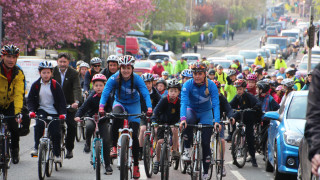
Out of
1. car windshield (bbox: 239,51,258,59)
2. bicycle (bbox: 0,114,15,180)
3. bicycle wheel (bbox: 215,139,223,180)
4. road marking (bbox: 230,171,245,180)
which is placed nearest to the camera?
bicycle (bbox: 0,114,15,180)

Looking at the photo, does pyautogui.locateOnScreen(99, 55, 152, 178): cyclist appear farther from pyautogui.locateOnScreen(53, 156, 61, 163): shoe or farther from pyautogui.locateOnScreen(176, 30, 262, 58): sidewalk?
pyautogui.locateOnScreen(176, 30, 262, 58): sidewalk

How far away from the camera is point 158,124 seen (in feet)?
32.7

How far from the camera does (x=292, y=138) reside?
9289 millimetres

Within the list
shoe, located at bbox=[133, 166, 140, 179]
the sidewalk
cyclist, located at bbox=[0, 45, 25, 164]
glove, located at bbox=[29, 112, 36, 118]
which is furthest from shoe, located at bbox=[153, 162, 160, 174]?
the sidewalk

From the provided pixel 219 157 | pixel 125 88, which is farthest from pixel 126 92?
pixel 219 157

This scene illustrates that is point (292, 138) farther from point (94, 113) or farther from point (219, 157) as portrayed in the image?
point (94, 113)

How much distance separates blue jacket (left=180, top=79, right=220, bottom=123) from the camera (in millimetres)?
9102

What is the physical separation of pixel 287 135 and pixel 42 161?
3.44 meters

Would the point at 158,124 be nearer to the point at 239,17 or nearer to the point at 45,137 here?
the point at 45,137

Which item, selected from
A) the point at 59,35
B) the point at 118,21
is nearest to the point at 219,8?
the point at 118,21

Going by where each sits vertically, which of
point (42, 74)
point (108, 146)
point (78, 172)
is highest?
point (42, 74)

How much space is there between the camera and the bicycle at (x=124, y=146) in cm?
857

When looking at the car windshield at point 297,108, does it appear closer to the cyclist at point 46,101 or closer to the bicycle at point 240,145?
the bicycle at point 240,145

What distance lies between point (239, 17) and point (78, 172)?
317 ft
